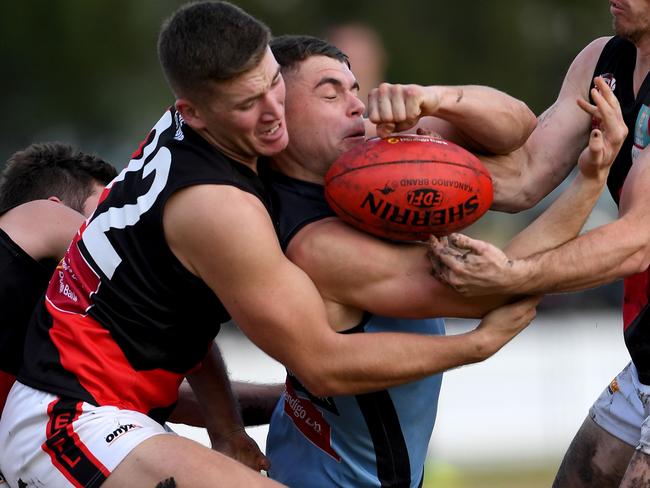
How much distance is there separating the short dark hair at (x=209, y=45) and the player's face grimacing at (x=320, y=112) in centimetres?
38

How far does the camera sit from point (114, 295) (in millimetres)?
4648

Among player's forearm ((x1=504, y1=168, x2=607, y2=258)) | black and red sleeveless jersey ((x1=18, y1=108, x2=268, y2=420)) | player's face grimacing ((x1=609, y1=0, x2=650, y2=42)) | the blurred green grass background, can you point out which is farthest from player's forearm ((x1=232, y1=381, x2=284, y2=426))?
the blurred green grass background

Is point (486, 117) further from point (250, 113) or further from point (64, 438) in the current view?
point (64, 438)

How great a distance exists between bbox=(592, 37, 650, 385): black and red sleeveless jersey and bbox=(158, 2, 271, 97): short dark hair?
5.46ft

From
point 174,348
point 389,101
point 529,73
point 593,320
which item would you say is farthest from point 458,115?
point 529,73

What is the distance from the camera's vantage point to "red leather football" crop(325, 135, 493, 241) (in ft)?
14.6

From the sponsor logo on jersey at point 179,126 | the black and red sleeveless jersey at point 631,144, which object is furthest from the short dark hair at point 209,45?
the black and red sleeveless jersey at point 631,144

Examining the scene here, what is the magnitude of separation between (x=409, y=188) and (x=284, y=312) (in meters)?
0.67

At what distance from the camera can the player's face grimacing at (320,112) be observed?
194 inches

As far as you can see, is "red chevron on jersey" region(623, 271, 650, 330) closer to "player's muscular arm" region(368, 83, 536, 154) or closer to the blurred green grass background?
"player's muscular arm" region(368, 83, 536, 154)

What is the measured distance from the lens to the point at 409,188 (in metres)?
4.45

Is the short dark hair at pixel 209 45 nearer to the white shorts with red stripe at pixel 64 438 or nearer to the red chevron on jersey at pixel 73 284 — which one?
the red chevron on jersey at pixel 73 284

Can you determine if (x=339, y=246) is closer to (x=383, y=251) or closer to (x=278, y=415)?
(x=383, y=251)

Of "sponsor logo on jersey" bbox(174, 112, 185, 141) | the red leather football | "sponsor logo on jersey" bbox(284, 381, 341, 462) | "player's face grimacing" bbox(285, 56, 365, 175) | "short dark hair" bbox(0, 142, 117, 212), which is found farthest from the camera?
"short dark hair" bbox(0, 142, 117, 212)
